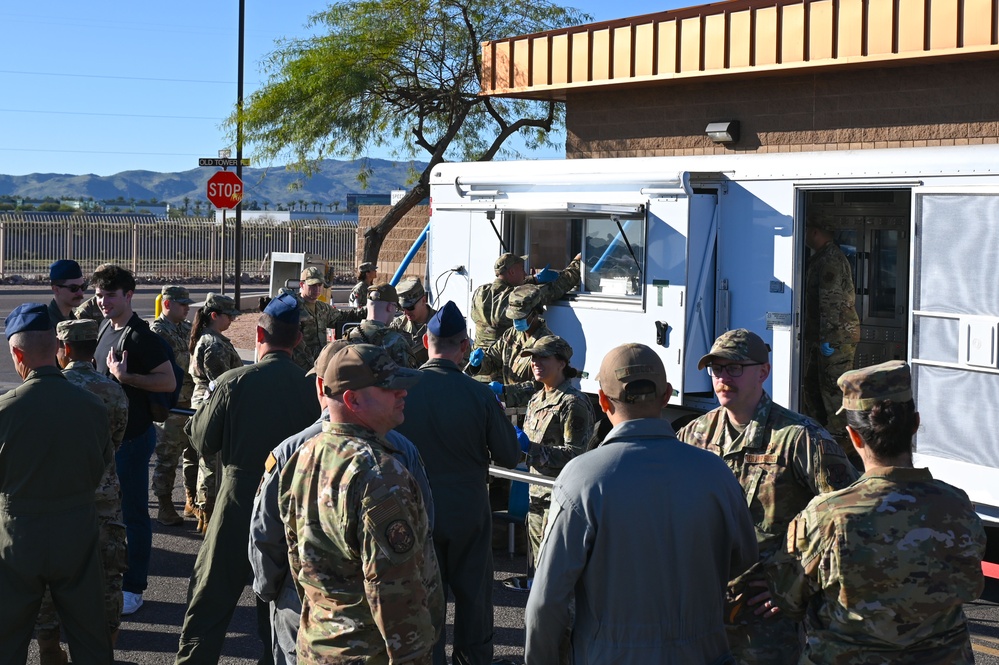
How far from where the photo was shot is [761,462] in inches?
166

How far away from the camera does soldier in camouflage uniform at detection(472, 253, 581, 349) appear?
383 inches

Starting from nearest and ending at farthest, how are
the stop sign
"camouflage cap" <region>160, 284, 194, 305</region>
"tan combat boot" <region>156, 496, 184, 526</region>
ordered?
1. "tan combat boot" <region>156, 496, 184, 526</region>
2. "camouflage cap" <region>160, 284, 194, 305</region>
3. the stop sign

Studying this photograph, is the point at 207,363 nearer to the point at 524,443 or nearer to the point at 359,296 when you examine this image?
the point at 524,443

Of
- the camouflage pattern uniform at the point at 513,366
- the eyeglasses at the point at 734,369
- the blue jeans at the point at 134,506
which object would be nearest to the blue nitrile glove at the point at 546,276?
the camouflage pattern uniform at the point at 513,366

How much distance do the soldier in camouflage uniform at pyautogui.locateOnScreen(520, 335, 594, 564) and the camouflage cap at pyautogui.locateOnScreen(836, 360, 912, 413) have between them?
9.13 ft

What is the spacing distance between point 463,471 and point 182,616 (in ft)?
8.07

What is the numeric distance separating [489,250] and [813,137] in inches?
208

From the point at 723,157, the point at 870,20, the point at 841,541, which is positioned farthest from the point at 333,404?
the point at 870,20

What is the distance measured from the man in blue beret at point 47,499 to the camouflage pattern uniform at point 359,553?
1744 millimetres

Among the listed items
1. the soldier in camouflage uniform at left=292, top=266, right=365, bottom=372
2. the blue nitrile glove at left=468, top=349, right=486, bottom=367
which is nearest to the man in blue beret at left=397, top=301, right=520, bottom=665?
the blue nitrile glove at left=468, top=349, right=486, bottom=367

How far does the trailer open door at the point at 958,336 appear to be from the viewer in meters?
7.20

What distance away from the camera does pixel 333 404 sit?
11.9ft

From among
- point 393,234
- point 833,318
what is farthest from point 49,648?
point 393,234

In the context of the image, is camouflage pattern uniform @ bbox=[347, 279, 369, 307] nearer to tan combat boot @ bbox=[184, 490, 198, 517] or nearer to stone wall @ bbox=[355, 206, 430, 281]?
tan combat boot @ bbox=[184, 490, 198, 517]
